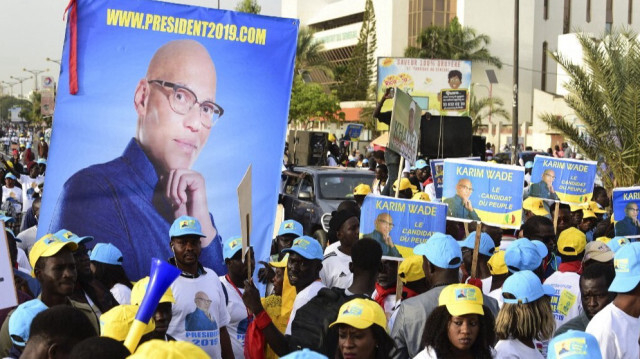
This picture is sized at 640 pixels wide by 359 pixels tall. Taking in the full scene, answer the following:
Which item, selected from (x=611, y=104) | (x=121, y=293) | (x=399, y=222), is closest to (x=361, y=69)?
(x=611, y=104)

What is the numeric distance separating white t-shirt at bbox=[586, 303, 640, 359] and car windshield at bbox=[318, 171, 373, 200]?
35.5 feet

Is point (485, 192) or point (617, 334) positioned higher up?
point (485, 192)

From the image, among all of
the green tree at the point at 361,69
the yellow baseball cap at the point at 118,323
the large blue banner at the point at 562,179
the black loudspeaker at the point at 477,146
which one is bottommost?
the yellow baseball cap at the point at 118,323

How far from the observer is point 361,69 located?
68125 millimetres

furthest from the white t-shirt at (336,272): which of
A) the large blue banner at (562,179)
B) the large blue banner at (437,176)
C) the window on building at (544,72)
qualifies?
the window on building at (544,72)

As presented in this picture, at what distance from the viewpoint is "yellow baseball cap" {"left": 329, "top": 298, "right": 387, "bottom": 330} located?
428 centimetres

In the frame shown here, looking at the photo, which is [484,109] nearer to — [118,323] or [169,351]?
[118,323]

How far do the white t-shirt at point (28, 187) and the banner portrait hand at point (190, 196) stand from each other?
8.44m

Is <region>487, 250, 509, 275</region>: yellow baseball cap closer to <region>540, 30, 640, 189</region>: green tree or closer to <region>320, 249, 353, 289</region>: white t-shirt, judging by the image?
<region>320, 249, 353, 289</region>: white t-shirt

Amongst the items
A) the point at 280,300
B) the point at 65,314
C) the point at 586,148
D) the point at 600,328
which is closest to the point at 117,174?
the point at 280,300

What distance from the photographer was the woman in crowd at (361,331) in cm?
429

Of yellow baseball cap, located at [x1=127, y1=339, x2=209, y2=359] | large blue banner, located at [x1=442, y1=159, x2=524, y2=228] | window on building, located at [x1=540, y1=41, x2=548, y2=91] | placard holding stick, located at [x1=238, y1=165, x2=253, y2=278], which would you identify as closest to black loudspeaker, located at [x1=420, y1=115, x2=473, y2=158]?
large blue banner, located at [x1=442, y1=159, x2=524, y2=228]

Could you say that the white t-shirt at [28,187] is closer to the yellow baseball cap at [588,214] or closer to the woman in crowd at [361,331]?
the yellow baseball cap at [588,214]

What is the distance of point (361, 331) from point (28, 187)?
44.7ft
